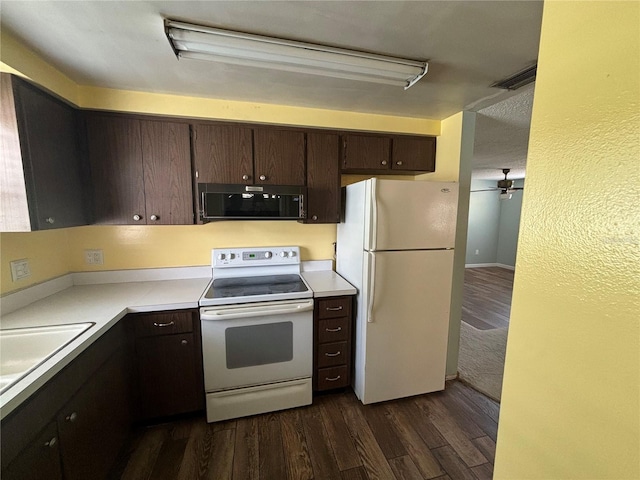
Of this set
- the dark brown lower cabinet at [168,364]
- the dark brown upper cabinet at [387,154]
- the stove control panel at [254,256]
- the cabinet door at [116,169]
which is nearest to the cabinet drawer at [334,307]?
the stove control panel at [254,256]

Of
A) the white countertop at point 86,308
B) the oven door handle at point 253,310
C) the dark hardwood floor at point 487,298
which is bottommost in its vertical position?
the dark hardwood floor at point 487,298

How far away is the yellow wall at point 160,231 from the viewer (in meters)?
1.54

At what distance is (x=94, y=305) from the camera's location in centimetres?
163

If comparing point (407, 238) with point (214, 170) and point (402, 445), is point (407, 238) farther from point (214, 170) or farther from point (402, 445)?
point (214, 170)

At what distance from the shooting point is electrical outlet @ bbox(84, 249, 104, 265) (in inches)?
80.7

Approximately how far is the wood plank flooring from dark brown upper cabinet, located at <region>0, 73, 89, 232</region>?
1.50m

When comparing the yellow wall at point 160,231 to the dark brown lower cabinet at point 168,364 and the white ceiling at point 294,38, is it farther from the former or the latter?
the dark brown lower cabinet at point 168,364

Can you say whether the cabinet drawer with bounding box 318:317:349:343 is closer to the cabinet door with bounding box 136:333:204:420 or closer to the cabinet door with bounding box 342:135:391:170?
the cabinet door with bounding box 136:333:204:420

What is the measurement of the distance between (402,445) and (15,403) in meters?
1.94

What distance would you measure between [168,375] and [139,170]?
4.73 ft

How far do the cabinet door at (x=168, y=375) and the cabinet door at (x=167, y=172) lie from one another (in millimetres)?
847

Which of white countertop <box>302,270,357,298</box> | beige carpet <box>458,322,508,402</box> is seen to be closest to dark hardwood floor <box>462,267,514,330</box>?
beige carpet <box>458,322,508,402</box>

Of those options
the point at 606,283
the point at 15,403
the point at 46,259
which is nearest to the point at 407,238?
the point at 606,283

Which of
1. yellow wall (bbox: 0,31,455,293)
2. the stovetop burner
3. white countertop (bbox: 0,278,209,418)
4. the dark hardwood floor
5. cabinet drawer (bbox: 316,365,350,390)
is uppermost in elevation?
A: yellow wall (bbox: 0,31,455,293)
